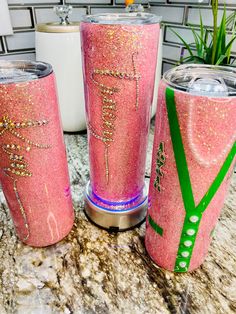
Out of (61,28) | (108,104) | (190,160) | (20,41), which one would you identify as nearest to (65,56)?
(61,28)

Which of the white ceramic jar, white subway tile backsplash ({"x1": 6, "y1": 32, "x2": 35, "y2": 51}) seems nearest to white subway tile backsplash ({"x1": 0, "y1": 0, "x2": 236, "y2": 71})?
white subway tile backsplash ({"x1": 6, "y1": 32, "x2": 35, "y2": 51})

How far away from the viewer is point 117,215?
0.38 m

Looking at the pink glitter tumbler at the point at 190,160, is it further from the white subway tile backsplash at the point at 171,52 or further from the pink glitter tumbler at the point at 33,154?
the white subway tile backsplash at the point at 171,52

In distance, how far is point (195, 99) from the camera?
0.72 ft

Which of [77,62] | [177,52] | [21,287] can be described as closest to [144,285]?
[21,287]

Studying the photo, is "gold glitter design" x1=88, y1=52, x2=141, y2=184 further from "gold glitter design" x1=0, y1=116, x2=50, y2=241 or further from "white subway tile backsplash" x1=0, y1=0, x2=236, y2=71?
"white subway tile backsplash" x1=0, y1=0, x2=236, y2=71

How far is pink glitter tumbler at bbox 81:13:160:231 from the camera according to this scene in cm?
27

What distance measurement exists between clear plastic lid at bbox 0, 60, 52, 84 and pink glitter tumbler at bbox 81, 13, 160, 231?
5 cm

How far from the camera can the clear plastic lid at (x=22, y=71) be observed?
0.26 meters

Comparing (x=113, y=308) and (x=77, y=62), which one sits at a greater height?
(x=77, y=62)

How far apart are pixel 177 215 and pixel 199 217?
0.08 ft

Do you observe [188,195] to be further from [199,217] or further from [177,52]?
[177,52]

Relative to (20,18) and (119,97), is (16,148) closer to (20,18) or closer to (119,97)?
(119,97)

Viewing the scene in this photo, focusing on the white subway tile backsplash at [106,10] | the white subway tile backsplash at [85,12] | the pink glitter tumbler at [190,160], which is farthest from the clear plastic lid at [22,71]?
the white subway tile backsplash at [106,10]
